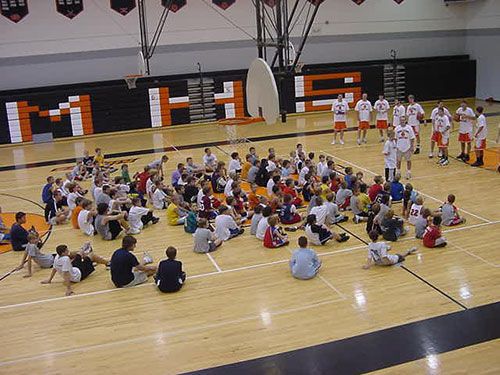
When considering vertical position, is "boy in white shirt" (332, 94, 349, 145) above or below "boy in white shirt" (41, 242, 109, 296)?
above

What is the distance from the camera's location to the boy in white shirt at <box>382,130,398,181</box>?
1545 centimetres

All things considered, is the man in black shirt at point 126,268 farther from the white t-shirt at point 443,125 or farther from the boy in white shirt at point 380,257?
the white t-shirt at point 443,125

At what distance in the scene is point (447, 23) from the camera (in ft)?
102

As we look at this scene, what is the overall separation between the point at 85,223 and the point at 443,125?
422 inches

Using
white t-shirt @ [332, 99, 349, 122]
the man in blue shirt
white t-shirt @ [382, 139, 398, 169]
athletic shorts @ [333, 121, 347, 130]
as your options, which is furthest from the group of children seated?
athletic shorts @ [333, 121, 347, 130]

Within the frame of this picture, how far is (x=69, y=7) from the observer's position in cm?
2619

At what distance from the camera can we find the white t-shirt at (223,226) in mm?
12617

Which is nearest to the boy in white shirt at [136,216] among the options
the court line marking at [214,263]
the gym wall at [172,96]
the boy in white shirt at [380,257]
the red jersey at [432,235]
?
the court line marking at [214,263]

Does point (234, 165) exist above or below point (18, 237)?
above

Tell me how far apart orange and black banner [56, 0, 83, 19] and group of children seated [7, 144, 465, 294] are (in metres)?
12.5

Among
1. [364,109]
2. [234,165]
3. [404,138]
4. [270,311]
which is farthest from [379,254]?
[364,109]

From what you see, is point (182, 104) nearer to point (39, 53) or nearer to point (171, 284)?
point (39, 53)

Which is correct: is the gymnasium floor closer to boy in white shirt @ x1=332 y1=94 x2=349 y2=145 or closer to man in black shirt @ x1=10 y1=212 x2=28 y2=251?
man in black shirt @ x1=10 y1=212 x2=28 y2=251

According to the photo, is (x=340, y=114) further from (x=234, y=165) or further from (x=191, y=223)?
(x=191, y=223)
